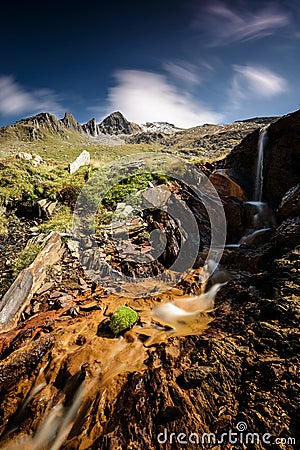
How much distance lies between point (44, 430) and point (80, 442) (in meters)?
0.80

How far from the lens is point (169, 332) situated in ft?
15.3

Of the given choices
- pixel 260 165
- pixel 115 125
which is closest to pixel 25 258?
pixel 260 165

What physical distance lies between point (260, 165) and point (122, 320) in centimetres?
1083

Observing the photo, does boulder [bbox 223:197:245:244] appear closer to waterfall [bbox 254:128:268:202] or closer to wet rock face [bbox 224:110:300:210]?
wet rock face [bbox 224:110:300:210]

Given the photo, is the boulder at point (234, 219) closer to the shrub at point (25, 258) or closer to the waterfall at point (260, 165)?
the waterfall at point (260, 165)

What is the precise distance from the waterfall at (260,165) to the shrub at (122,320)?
899cm

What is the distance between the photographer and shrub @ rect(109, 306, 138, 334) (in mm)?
4680

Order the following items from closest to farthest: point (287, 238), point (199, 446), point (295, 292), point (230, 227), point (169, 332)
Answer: point (199, 446) < point (295, 292) < point (169, 332) < point (287, 238) < point (230, 227)

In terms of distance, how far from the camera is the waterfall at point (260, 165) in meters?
11.5

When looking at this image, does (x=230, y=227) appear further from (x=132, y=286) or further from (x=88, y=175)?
(x=88, y=175)

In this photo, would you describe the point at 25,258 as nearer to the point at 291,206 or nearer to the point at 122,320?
the point at 122,320

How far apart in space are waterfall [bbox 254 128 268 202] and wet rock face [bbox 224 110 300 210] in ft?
0.59

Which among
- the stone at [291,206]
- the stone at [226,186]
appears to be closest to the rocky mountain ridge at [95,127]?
the stone at [226,186]

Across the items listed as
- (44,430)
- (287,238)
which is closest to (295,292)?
(287,238)
